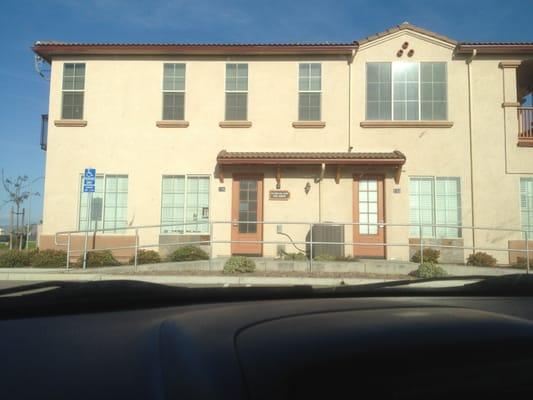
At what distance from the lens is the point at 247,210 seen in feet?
49.2

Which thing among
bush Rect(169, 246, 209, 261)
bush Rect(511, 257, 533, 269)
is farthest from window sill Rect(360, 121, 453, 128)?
bush Rect(169, 246, 209, 261)

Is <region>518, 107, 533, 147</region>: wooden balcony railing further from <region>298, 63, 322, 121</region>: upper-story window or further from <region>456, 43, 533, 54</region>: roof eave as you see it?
<region>298, 63, 322, 121</region>: upper-story window

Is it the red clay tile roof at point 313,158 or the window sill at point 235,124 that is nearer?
the red clay tile roof at point 313,158

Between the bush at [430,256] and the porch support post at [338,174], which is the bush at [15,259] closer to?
the porch support post at [338,174]

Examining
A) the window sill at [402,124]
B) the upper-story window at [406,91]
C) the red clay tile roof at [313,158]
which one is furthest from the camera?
the upper-story window at [406,91]

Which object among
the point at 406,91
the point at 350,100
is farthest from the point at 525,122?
the point at 350,100

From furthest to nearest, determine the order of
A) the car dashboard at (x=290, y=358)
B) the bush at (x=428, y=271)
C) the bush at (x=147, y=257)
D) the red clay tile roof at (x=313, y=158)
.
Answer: the red clay tile roof at (x=313, y=158) → the bush at (x=147, y=257) → the bush at (x=428, y=271) → the car dashboard at (x=290, y=358)

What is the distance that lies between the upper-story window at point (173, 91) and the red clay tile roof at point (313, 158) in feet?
7.33

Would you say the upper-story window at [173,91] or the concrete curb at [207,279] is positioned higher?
the upper-story window at [173,91]

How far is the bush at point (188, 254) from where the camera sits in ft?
43.7

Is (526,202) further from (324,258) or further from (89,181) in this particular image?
(89,181)

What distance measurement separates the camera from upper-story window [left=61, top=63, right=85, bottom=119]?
612 inches

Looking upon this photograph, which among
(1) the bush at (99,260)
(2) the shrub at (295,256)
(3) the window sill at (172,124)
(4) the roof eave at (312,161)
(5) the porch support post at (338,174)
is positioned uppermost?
(3) the window sill at (172,124)

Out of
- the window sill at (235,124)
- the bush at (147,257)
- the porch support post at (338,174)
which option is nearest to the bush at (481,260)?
the porch support post at (338,174)
